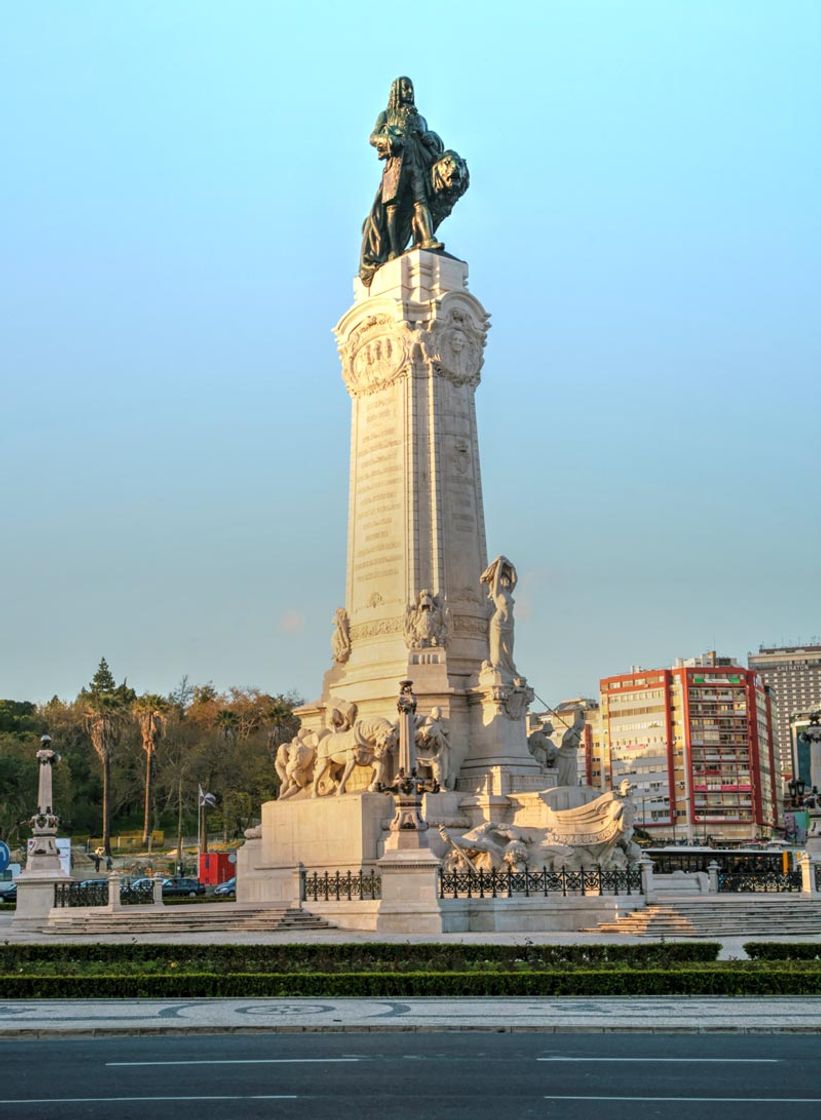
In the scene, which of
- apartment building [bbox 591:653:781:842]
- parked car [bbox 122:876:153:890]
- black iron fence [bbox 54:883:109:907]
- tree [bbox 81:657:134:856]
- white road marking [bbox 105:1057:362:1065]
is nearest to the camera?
white road marking [bbox 105:1057:362:1065]

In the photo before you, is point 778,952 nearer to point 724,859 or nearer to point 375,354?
point 375,354

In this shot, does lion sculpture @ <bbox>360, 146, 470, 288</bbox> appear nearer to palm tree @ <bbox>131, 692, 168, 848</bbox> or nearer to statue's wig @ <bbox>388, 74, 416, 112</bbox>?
statue's wig @ <bbox>388, 74, 416, 112</bbox>

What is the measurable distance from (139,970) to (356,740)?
16.1m

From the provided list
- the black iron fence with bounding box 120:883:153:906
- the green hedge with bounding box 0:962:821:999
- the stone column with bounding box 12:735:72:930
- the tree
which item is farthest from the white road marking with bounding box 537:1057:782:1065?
the tree

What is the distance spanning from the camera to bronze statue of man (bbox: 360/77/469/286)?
42188mm

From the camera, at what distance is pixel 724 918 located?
1155 inches

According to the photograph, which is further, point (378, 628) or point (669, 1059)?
point (378, 628)

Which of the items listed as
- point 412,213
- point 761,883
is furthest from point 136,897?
point 412,213

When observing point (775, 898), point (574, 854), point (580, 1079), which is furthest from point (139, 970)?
point (775, 898)

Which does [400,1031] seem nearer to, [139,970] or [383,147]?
[139,970]

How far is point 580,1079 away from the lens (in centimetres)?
1145

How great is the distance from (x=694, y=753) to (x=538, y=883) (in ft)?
386

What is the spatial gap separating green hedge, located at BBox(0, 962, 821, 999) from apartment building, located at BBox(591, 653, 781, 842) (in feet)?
401

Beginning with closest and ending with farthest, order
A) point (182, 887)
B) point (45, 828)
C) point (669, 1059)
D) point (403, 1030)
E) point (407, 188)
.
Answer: point (669, 1059)
point (403, 1030)
point (45, 828)
point (407, 188)
point (182, 887)
